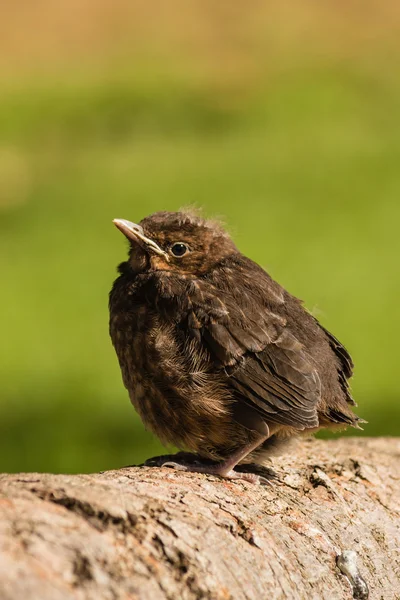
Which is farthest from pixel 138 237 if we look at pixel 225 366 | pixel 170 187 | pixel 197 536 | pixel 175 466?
pixel 170 187

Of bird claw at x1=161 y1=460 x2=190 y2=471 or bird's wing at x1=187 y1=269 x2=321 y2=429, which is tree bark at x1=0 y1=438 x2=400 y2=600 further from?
bird's wing at x1=187 y1=269 x2=321 y2=429

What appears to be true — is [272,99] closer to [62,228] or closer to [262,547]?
[62,228]

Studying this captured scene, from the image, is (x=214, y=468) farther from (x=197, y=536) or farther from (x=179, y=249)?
(x=179, y=249)

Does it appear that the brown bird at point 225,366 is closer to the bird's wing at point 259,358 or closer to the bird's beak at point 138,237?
the bird's wing at point 259,358

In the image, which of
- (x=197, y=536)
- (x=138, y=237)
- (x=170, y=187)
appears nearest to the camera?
(x=197, y=536)

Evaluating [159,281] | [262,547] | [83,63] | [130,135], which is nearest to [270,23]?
[83,63]
